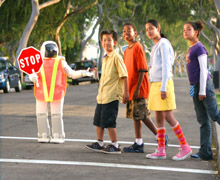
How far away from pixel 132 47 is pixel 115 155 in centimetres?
163

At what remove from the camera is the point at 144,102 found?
859 centimetres

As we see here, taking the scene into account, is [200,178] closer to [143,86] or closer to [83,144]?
[143,86]

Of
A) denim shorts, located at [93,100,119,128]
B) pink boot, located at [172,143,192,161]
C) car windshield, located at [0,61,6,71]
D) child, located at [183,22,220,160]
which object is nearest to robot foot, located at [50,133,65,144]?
denim shorts, located at [93,100,119,128]

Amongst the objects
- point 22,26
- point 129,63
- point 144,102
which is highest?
point 22,26

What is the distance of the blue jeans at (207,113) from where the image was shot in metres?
7.81

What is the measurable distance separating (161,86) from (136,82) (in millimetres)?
916

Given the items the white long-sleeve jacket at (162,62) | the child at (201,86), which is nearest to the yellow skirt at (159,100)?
the white long-sleeve jacket at (162,62)

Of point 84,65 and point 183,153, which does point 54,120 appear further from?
point 84,65

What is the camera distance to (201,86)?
25.3 feet

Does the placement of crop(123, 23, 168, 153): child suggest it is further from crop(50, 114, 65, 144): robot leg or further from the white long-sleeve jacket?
crop(50, 114, 65, 144): robot leg

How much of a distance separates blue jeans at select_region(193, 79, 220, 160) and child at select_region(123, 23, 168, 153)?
888mm

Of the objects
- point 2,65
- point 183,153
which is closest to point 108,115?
point 183,153

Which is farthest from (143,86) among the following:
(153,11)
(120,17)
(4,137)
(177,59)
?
(177,59)

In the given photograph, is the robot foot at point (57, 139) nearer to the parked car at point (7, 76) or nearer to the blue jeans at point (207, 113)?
the blue jeans at point (207, 113)
